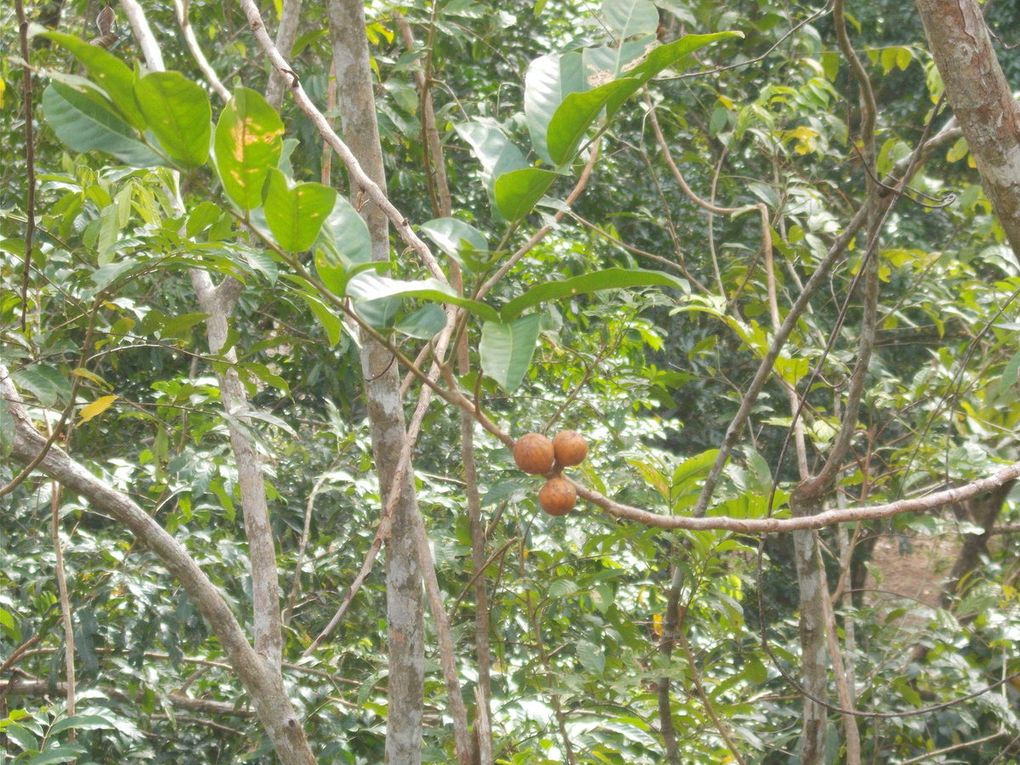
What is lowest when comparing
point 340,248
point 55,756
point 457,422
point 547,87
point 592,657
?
point 55,756

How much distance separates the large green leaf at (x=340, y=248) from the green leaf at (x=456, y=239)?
50 millimetres

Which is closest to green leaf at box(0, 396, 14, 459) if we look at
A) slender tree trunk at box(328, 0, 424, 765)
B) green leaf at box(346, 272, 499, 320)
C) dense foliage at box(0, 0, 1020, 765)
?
dense foliage at box(0, 0, 1020, 765)

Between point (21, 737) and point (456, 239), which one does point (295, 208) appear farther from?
point (21, 737)

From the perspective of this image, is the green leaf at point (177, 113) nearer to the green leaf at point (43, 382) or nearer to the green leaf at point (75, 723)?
the green leaf at point (43, 382)

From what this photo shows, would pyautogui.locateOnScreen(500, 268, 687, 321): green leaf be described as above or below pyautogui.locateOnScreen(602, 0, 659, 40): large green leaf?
below

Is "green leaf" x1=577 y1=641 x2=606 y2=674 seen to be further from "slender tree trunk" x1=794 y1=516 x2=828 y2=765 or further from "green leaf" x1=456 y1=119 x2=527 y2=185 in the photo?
"green leaf" x1=456 y1=119 x2=527 y2=185

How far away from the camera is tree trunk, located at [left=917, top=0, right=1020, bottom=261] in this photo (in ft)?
3.63

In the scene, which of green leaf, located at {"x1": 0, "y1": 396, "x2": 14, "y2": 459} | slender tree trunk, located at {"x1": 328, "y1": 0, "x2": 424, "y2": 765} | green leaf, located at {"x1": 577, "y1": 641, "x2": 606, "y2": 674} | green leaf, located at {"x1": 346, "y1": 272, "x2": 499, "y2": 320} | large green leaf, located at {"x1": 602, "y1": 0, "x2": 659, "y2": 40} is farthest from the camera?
green leaf, located at {"x1": 577, "y1": 641, "x2": 606, "y2": 674}

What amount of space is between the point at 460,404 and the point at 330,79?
2.19 m

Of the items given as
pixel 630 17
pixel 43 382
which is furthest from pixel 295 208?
pixel 43 382

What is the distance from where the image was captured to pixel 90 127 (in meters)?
0.71

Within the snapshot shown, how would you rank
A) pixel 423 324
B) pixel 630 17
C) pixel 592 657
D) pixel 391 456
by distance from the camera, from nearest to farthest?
1. pixel 423 324
2. pixel 630 17
3. pixel 391 456
4. pixel 592 657

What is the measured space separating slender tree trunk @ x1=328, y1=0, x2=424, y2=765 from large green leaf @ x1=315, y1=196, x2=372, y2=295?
0.70m

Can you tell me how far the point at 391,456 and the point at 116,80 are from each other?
0.93 meters
